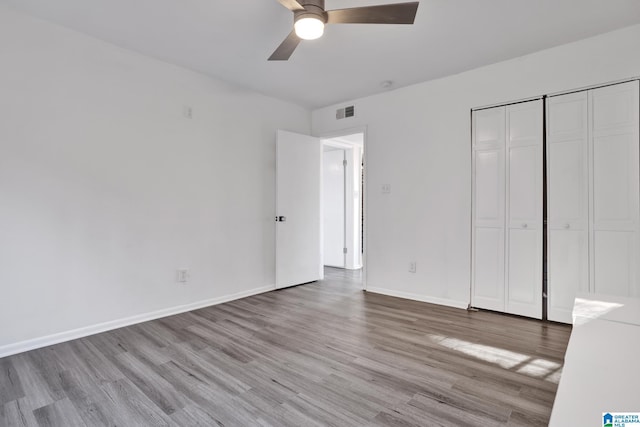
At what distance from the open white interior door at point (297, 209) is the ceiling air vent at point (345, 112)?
0.48 meters

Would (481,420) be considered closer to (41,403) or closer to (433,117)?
(41,403)

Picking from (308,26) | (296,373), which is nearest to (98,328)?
(296,373)

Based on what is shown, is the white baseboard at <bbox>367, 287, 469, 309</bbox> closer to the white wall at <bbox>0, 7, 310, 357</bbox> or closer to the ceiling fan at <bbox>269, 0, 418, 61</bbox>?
the white wall at <bbox>0, 7, 310, 357</bbox>

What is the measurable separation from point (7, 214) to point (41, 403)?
1430mm

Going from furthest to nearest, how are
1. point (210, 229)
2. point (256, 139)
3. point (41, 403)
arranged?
point (256, 139)
point (210, 229)
point (41, 403)

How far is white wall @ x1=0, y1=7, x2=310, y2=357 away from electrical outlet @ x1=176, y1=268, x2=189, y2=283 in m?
0.05

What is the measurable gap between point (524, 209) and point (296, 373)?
264 cm

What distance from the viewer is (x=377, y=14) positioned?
1.97 meters

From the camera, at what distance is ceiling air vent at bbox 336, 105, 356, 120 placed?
14.8 feet

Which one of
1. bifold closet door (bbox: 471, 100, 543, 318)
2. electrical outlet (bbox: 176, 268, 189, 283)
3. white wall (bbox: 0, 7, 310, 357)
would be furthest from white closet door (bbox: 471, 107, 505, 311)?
electrical outlet (bbox: 176, 268, 189, 283)

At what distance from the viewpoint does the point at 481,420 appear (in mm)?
1674

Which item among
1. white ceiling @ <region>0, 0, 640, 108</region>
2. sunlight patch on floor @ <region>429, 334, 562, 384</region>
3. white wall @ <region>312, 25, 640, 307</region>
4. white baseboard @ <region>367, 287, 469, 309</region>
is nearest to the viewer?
sunlight patch on floor @ <region>429, 334, 562, 384</region>

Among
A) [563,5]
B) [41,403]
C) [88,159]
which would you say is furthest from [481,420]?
[88,159]

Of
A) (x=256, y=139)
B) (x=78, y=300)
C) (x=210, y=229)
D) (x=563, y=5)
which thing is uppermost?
(x=563, y=5)
